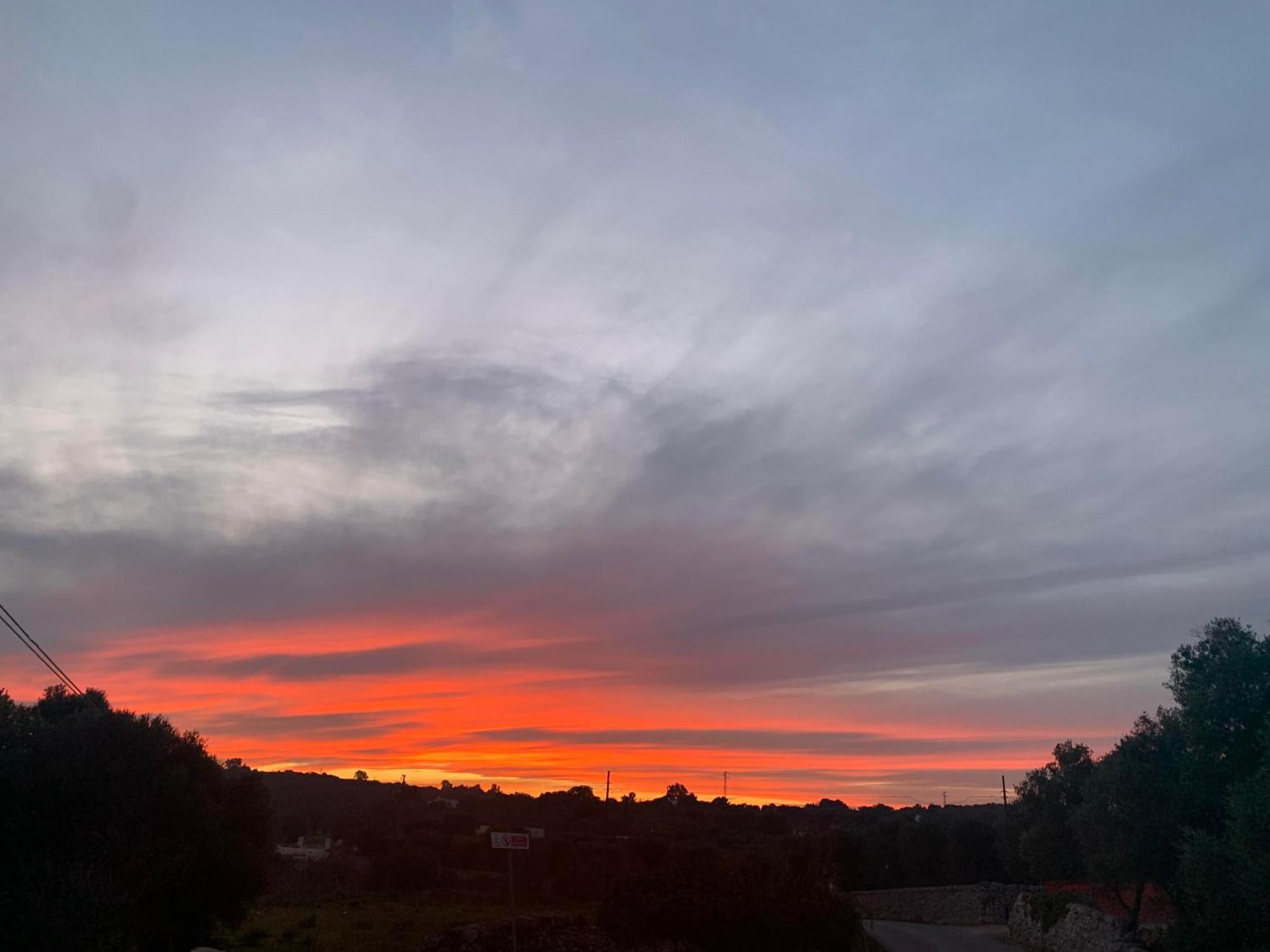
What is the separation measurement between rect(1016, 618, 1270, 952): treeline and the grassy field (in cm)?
1811

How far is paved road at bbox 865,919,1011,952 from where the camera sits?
36688mm

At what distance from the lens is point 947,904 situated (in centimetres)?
5516

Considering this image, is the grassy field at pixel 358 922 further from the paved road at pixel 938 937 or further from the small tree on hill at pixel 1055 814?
the small tree on hill at pixel 1055 814

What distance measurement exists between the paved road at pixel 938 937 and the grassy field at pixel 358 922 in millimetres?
12014

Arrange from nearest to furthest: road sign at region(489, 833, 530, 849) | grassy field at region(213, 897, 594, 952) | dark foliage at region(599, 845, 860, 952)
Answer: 1. road sign at region(489, 833, 530, 849)
2. grassy field at region(213, 897, 594, 952)
3. dark foliage at region(599, 845, 860, 952)

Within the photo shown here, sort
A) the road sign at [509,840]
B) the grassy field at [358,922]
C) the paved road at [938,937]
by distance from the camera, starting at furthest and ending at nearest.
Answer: the paved road at [938,937] < the grassy field at [358,922] < the road sign at [509,840]

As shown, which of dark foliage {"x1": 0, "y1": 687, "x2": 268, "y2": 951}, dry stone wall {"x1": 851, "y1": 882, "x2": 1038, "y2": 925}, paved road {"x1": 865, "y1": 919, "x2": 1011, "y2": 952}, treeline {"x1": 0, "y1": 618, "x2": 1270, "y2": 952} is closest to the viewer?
dark foliage {"x1": 0, "y1": 687, "x2": 268, "y2": 951}

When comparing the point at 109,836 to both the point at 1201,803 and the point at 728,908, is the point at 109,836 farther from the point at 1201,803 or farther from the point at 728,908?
the point at 1201,803

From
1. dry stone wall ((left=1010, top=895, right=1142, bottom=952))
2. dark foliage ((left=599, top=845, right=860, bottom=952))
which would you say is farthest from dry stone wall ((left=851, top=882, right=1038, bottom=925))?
dark foliage ((left=599, top=845, right=860, bottom=952))

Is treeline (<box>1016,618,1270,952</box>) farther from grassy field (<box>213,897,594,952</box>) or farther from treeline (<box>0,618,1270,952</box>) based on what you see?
grassy field (<box>213,897,594,952</box>)

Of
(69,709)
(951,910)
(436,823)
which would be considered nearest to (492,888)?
(436,823)

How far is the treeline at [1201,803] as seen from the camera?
55.5 ft

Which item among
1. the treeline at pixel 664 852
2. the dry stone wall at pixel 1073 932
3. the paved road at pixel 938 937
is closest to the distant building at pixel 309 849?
the treeline at pixel 664 852

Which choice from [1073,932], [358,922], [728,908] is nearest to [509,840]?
[728,908]
